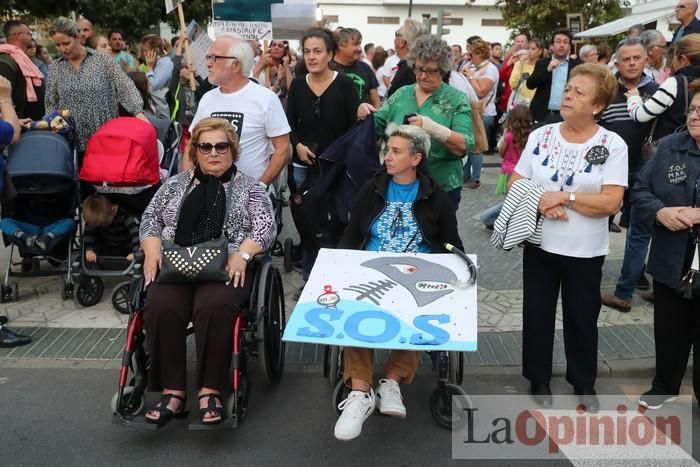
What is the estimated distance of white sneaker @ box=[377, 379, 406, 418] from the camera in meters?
3.24

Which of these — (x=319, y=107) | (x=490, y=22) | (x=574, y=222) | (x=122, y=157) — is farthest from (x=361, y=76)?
(x=490, y=22)

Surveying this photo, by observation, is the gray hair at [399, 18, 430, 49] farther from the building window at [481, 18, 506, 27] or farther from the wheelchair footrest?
the building window at [481, 18, 506, 27]

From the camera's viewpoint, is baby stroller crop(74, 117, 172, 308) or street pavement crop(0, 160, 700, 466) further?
baby stroller crop(74, 117, 172, 308)

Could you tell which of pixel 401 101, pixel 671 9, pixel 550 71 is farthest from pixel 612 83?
pixel 671 9

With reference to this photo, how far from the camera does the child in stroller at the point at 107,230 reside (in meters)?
5.02

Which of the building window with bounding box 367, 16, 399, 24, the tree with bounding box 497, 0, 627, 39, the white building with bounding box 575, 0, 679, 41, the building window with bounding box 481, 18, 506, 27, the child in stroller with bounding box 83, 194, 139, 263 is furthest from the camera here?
the building window with bounding box 481, 18, 506, 27

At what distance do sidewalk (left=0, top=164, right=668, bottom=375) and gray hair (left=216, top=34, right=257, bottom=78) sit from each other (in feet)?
5.95

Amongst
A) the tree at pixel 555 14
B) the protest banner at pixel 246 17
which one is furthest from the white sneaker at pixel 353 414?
the tree at pixel 555 14

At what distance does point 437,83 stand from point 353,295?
169 cm

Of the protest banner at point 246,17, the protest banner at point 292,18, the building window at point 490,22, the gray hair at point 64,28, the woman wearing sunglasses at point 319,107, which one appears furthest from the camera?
the building window at point 490,22

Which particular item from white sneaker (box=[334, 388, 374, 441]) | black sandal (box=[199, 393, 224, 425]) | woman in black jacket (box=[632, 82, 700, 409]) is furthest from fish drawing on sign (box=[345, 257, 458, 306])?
woman in black jacket (box=[632, 82, 700, 409])

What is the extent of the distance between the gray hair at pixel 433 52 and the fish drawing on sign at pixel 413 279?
1368 mm

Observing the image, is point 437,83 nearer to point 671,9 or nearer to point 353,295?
point 353,295

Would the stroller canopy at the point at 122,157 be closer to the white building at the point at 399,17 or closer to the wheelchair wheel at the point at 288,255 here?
the wheelchair wheel at the point at 288,255
